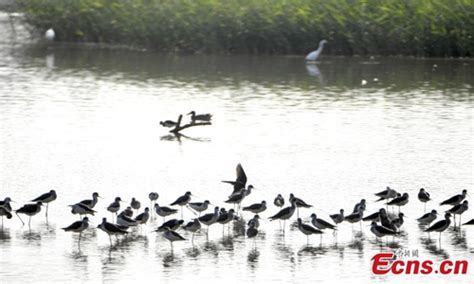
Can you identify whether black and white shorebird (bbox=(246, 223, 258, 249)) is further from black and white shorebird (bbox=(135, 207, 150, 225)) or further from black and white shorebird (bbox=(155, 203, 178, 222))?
black and white shorebird (bbox=(135, 207, 150, 225))

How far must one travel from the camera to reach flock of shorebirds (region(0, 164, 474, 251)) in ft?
51.3

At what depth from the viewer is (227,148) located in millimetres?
23016

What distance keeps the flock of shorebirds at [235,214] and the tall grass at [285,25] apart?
797 inches

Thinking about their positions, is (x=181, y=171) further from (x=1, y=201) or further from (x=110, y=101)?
(x=110, y=101)

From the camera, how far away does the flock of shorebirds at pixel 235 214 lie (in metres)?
15.6

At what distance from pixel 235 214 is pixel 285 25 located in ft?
69.6

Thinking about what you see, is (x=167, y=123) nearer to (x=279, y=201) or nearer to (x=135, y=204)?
(x=135, y=204)

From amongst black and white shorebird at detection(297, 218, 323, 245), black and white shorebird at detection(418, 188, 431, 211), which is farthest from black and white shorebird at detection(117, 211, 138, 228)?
black and white shorebird at detection(418, 188, 431, 211)

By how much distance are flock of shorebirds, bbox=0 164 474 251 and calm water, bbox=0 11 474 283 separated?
0.22 meters

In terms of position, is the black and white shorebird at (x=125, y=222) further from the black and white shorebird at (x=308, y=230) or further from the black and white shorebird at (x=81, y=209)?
the black and white shorebird at (x=308, y=230)

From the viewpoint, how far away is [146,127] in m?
25.7

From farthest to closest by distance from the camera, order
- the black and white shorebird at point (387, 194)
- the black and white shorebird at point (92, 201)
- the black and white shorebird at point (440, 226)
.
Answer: the black and white shorebird at point (387, 194)
the black and white shorebird at point (92, 201)
the black and white shorebird at point (440, 226)

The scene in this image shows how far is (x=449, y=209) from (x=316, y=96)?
13444mm

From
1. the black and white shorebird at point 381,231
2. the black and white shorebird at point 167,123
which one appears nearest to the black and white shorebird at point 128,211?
the black and white shorebird at point 381,231
